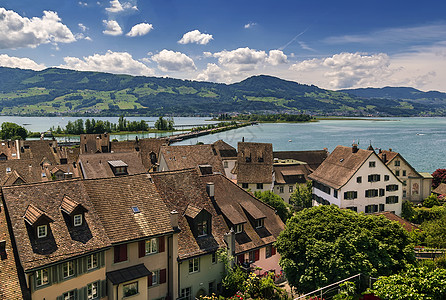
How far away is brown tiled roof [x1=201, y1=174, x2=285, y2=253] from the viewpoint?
31031mm

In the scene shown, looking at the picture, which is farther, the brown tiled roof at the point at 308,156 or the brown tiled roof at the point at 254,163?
the brown tiled roof at the point at 308,156

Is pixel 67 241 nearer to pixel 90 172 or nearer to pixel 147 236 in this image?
pixel 147 236

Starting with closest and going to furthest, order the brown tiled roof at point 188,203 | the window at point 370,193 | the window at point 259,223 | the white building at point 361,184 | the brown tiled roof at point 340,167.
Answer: the brown tiled roof at point 188,203
the window at point 259,223
the white building at point 361,184
the brown tiled roof at point 340,167
the window at point 370,193

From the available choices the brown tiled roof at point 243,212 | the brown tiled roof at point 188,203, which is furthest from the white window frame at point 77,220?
the brown tiled roof at point 243,212

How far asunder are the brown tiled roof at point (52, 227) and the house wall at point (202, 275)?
701 centimetres

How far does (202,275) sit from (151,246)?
5358 mm

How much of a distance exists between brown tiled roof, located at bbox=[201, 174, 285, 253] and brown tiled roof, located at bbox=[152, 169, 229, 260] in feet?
4.93

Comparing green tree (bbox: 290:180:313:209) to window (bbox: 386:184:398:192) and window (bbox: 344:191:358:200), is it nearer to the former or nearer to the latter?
window (bbox: 344:191:358:200)

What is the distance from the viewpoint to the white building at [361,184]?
49.3m

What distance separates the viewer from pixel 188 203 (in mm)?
29281

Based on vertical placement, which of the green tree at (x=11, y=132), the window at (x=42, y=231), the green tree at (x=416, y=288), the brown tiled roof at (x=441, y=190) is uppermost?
the green tree at (x=11, y=132)

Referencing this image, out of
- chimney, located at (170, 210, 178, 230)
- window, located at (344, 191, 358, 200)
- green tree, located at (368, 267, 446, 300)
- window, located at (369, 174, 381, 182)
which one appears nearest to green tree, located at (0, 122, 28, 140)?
window, located at (344, 191, 358, 200)

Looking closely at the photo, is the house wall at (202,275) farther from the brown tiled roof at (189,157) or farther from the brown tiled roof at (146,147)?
the brown tiled roof at (146,147)

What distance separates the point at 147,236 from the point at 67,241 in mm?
5173
